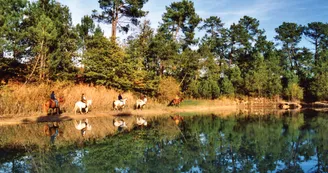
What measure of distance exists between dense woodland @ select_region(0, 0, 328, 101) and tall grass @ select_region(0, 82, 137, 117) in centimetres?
282

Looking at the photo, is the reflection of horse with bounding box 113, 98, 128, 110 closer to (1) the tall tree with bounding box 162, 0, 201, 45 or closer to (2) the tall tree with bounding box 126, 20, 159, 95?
(2) the tall tree with bounding box 126, 20, 159, 95

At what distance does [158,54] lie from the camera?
3328 cm

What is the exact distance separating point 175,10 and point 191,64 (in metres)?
8.53

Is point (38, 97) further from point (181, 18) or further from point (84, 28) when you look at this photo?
point (181, 18)

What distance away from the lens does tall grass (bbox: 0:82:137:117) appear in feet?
61.2

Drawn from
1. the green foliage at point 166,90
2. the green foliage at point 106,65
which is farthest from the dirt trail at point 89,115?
the green foliage at point 106,65

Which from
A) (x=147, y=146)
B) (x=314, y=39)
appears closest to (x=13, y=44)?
(x=147, y=146)

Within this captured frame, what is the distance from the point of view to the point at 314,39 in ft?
162

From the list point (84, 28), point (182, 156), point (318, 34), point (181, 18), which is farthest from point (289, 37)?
point (182, 156)

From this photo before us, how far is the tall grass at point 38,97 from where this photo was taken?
734 inches

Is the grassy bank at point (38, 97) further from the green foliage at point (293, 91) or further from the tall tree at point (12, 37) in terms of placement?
the green foliage at point (293, 91)

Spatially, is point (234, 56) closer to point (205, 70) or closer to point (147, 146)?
point (205, 70)

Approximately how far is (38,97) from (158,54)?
613 inches

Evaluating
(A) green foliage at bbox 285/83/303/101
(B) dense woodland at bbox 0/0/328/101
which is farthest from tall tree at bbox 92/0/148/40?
(A) green foliage at bbox 285/83/303/101
